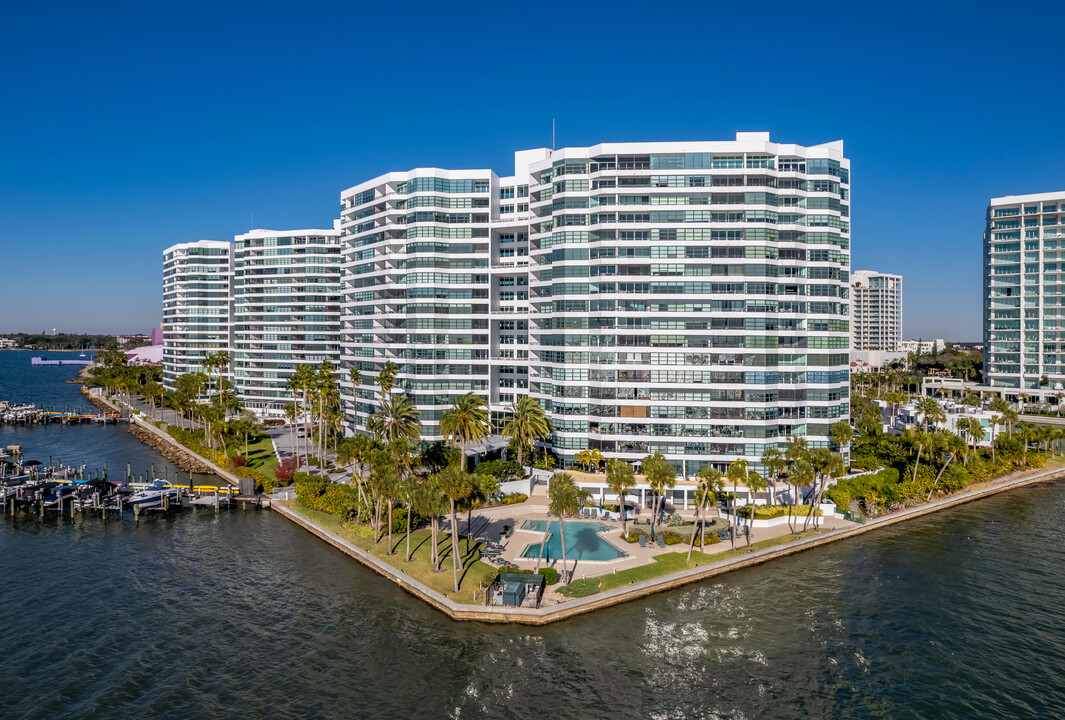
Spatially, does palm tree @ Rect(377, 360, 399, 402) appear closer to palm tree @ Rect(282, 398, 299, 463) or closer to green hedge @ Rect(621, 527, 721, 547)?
palm tree @ Rect(282, 398, 299, 463)

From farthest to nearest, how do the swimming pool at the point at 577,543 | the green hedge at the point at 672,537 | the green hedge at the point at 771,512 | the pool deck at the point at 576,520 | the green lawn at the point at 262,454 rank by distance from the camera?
the green lawn at the point at 262,454, the green hedge at the point at 771,512, the green hedge at the point at 672,537, the swimming pool at the point at 577,543, the pool deck at the point at 576,520

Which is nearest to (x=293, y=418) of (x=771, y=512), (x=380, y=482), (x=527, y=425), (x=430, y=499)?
(x=527, y=425)

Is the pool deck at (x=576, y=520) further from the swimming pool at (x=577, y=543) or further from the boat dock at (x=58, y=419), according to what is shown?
the boat dock at (x=58, y=419)

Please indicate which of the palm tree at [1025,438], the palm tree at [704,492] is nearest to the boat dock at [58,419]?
the palm tree at [704,492]

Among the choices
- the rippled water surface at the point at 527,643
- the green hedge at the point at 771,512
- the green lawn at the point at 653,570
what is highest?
the green hedge at the point at 771,512

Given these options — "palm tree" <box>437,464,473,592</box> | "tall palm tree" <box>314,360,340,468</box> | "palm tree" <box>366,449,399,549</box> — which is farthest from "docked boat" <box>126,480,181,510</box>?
"palm tree" <box>437,464,473,592</box>

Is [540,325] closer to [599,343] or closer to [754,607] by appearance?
[599,343]
